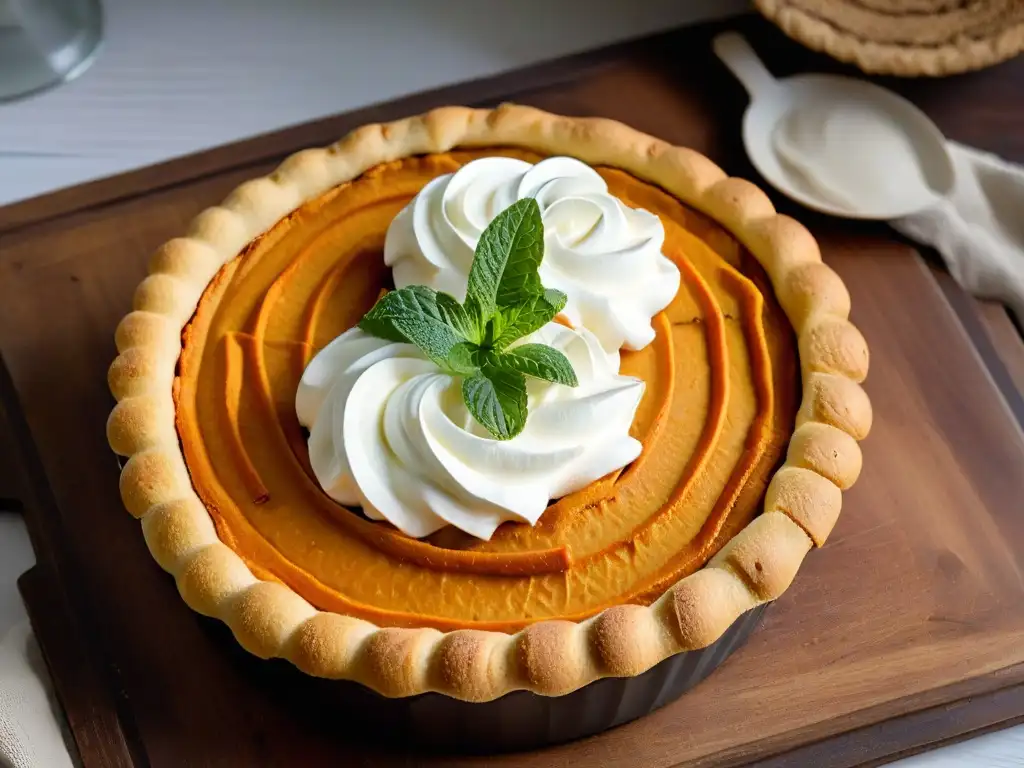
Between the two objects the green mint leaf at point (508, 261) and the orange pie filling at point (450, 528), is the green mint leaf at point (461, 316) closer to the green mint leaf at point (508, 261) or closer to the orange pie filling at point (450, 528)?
the green mint leaf at point (508, 261)

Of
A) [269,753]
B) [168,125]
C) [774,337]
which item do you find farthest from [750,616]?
[168,125]

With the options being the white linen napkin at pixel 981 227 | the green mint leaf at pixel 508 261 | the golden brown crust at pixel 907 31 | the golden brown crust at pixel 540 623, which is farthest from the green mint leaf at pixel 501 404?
the golden brown crust at pixel 907 31

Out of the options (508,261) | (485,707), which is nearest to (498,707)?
(485,707)

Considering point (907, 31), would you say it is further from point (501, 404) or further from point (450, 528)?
point (450, 528)

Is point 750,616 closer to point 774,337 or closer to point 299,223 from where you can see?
point 774,337

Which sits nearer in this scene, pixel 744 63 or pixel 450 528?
pixel 450 528

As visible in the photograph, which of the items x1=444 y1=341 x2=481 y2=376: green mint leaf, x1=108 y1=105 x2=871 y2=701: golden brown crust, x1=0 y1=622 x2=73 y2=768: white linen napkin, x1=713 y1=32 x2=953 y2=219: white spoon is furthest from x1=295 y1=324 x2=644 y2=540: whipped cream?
x1=713 y1=32 x2=953 y2=219: white spoon
